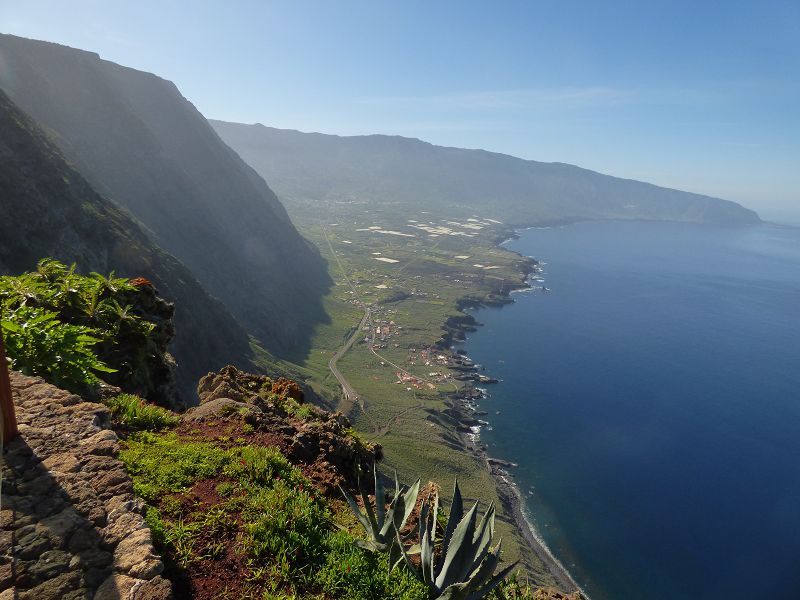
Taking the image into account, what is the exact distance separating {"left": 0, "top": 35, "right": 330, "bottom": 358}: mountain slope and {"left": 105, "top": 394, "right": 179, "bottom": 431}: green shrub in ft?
346

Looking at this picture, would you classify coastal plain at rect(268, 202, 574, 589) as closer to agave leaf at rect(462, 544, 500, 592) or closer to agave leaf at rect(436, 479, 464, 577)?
agave leaf at rect(436, 479, 464, 577)

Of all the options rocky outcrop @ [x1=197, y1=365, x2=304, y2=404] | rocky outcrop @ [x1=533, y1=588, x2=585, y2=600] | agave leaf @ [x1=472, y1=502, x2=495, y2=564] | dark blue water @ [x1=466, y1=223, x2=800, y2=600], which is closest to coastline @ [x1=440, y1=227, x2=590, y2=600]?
dark blue water @ [x1=466, y1=223, x2=800, y2=600]

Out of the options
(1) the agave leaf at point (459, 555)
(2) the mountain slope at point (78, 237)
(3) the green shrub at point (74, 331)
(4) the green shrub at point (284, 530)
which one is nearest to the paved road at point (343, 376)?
(2) the mountain slope at point (78, 237)

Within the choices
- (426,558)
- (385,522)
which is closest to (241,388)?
(385,522)

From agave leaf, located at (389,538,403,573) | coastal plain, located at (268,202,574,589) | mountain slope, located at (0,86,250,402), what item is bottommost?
coastal plain, located at (268,202,574,589)

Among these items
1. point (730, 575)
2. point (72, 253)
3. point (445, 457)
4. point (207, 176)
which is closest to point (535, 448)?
point (445, 457)

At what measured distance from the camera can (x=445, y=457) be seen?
85.2 meters

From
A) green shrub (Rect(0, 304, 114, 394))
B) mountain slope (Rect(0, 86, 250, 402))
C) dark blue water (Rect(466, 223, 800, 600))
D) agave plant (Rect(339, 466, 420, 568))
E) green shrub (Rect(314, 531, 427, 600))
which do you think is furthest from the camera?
dark blue water (Rect(466, 223, 800, 600))

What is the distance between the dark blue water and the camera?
2776 inches

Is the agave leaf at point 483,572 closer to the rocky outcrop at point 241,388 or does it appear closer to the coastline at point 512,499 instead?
the rocky outcrop at point 241,388

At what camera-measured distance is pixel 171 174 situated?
129 metres

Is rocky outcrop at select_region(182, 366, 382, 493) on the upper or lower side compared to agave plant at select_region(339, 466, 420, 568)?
lower

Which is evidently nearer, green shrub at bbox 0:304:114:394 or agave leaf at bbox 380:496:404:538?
agave leaf at bbox 380:496:404:538

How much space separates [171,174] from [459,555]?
14674 cm
